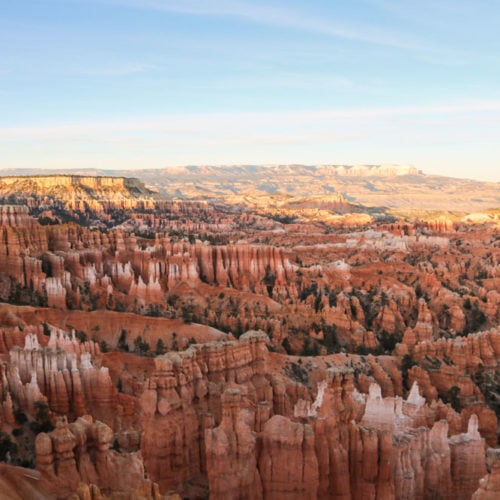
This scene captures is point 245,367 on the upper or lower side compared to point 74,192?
lower

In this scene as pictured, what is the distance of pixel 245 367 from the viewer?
86.0ft

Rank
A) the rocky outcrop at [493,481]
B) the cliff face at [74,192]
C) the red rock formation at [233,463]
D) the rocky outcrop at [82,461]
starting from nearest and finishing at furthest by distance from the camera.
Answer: the rocky outcrop at [493,481]
the rocky outcrop at [82,461]
the red rock formation at [233,463]
the cliff face at [74,192]

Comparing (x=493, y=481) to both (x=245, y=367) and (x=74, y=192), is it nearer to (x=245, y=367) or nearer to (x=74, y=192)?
(x=245, y=367)

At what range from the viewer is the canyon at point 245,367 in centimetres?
1884

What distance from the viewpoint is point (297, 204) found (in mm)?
182125

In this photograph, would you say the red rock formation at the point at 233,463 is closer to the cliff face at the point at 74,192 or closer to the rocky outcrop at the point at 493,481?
the rocky outcrop at the point at 493,481

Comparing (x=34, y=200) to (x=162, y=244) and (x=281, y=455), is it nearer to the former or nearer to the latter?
(x=162, y=244)

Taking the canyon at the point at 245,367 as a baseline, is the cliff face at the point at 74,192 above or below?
above

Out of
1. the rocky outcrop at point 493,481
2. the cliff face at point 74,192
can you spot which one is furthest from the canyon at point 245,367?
the cliff face at point 74,192

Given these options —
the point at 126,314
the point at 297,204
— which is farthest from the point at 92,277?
the point at 297,204

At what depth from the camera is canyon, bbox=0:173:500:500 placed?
1884cm

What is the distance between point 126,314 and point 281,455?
2696 cm

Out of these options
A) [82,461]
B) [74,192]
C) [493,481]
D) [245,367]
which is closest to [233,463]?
[82,461]

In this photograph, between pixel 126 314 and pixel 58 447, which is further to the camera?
pixel 126 314
